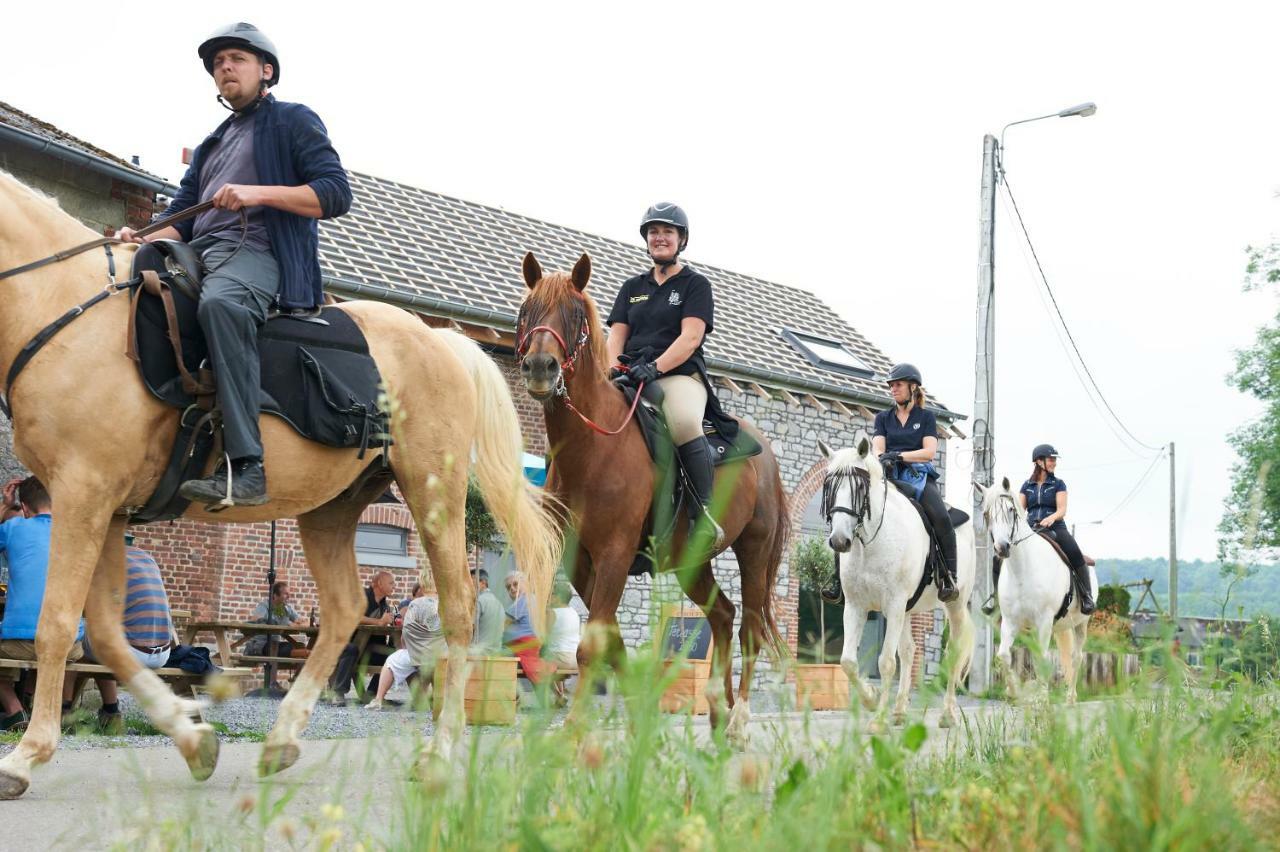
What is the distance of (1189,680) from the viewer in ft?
14.4

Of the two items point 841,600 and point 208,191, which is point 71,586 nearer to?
point 208,191

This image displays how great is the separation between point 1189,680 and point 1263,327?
4177 cm

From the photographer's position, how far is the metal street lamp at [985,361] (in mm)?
19922

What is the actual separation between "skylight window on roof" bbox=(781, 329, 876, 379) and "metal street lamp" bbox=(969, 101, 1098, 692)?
18.4ft

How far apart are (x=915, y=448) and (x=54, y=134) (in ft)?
31.5

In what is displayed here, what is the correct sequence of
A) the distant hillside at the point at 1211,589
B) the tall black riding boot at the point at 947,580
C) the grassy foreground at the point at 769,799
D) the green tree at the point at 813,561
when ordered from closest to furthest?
the grassy foreground at the point at 769,799 < the distant hillside at the point at 1211,589 < the tall black riding boot at the point at 947,580 < the green tree at the point at 813,561

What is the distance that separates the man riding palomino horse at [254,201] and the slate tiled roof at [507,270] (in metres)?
11.6

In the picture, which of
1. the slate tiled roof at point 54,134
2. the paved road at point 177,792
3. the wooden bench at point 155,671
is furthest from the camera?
the slate tiled roof at point 54,134

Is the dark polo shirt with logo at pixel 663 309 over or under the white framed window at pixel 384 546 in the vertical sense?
over

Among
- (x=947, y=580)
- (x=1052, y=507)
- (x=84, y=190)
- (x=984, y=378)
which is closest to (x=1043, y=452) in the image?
(x=1052, y=507)

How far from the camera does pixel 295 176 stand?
5.90 metres

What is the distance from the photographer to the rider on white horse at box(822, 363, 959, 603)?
11.3 m

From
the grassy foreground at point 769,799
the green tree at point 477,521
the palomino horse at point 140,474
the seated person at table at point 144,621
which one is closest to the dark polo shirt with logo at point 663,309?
the palomino horse at point 140,474

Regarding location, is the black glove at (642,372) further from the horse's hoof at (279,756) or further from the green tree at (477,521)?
the green tree at (477,521)
